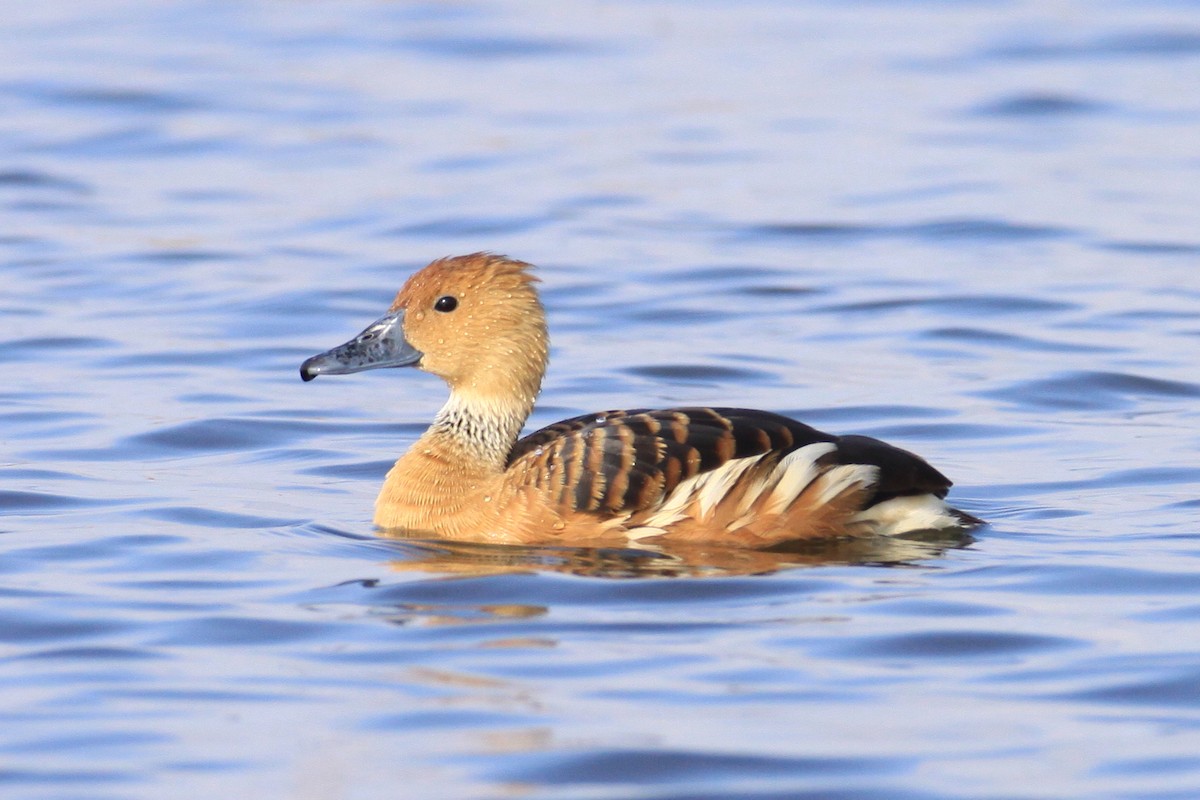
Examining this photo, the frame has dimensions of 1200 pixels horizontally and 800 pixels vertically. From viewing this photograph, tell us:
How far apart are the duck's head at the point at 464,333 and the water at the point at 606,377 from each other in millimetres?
706

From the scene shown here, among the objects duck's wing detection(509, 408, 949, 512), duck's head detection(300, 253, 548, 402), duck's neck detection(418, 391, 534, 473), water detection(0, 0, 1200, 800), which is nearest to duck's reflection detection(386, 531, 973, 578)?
water detection(0, 0, 1200, 800)

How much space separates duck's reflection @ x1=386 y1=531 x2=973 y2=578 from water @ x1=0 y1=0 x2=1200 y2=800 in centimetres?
4

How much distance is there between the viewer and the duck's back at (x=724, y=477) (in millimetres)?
8383

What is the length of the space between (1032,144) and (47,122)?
29.6 feet

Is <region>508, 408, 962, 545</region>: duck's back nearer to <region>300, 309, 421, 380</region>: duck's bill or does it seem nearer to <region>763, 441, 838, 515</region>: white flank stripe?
<region>763, 441, 838, 515</region>: white flank stripe

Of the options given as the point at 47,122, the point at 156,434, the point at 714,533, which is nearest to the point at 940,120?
the point at 47,122

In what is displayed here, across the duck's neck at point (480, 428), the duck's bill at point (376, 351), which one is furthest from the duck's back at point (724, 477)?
the duck's bill at point (376, 351)

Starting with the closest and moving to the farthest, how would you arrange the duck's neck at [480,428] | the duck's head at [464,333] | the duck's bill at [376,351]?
the duck's neck at [480,428] → the duck's head at [464,333] → the duck's bill at [376,351]

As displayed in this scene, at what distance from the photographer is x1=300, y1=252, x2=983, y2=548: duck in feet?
27.6

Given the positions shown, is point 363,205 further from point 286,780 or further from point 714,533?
point 286,780

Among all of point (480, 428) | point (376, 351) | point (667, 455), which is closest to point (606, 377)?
point (376, 351)

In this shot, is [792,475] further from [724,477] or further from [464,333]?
[464,333]

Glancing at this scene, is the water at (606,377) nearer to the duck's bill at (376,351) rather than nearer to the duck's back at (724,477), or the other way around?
the duck's back at (724,477)

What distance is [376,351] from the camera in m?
9.40
